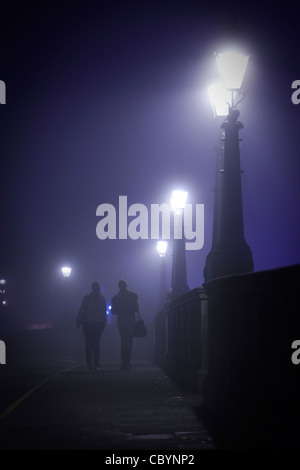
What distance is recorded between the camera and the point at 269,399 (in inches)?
234

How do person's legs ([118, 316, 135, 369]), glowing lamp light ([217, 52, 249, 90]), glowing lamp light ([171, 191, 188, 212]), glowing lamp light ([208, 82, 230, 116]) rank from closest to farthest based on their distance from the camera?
glowing lamp light ([217, 52, 249, 90])
glowing lamp light ([208, 82, 230, 116])
person's legs ([118, 316, 135, 369])
glowing lamp light ([171, 191, 188, 212])

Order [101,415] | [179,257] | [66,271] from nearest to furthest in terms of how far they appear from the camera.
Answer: [101,415] → [179,257] → [66,271]

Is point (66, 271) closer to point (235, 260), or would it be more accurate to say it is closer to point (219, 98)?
point (219, 98)

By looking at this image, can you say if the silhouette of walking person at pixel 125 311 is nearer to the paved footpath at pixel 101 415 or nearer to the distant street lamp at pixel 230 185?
the paved footpath at pixel 101 415

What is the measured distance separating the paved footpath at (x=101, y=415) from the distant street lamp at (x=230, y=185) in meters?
1.65

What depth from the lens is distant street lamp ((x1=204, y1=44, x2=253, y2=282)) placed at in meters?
10.2

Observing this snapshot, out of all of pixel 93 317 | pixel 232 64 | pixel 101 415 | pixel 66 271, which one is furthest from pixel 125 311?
pixel 66 271

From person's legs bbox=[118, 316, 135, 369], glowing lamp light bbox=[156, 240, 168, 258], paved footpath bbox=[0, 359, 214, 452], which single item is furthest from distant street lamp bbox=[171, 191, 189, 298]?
glowing lamp light bbox=[156, 240, 168, 258]

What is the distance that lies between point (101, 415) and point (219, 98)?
4839 mm

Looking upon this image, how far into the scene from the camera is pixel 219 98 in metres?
11.3

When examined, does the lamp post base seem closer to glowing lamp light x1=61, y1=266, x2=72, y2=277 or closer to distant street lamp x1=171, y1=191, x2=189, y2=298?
distant street lamp x1=171, y1=191, x2=189, y2=298

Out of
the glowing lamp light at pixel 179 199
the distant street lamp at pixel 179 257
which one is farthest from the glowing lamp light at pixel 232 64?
the distant street lamp at pixel 179 257

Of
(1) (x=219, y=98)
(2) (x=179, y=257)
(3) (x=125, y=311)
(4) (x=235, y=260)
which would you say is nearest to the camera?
(4) (x=235, y=260)
